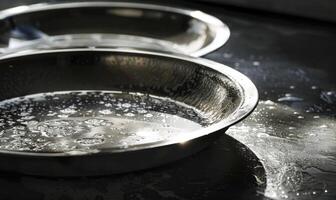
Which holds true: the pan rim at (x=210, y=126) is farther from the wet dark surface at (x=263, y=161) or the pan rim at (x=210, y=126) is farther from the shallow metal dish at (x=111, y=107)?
the wet dark surface at (x=263, y=161)

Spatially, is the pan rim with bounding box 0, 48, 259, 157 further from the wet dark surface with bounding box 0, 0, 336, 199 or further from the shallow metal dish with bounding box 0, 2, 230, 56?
the shallow metal dish with bounding box 0, 2, 230, 56

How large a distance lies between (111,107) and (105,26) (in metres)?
0.78

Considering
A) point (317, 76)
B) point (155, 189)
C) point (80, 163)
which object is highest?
point (80, 163)

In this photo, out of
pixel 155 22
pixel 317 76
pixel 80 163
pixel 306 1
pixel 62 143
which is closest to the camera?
pixel 80 163

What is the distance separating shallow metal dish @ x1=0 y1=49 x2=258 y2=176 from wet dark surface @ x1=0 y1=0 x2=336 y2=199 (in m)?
0.04

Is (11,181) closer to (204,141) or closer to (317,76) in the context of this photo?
(204,141)

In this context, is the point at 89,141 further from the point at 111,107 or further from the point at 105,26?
the point at 105,26

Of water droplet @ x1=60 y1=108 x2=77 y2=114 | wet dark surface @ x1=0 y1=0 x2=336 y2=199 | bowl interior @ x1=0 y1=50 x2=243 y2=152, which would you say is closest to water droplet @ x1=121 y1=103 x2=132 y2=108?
bowl interior @ x1=0 y1=50 x2=243 y2=152

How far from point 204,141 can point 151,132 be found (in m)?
0.20

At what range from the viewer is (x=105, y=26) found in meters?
2.04

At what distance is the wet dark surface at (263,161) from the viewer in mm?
992

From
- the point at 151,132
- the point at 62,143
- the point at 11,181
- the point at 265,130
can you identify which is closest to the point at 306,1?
the point at 265,130

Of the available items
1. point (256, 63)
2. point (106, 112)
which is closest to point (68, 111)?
point (106, 112)

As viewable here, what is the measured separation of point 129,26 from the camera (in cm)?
204
